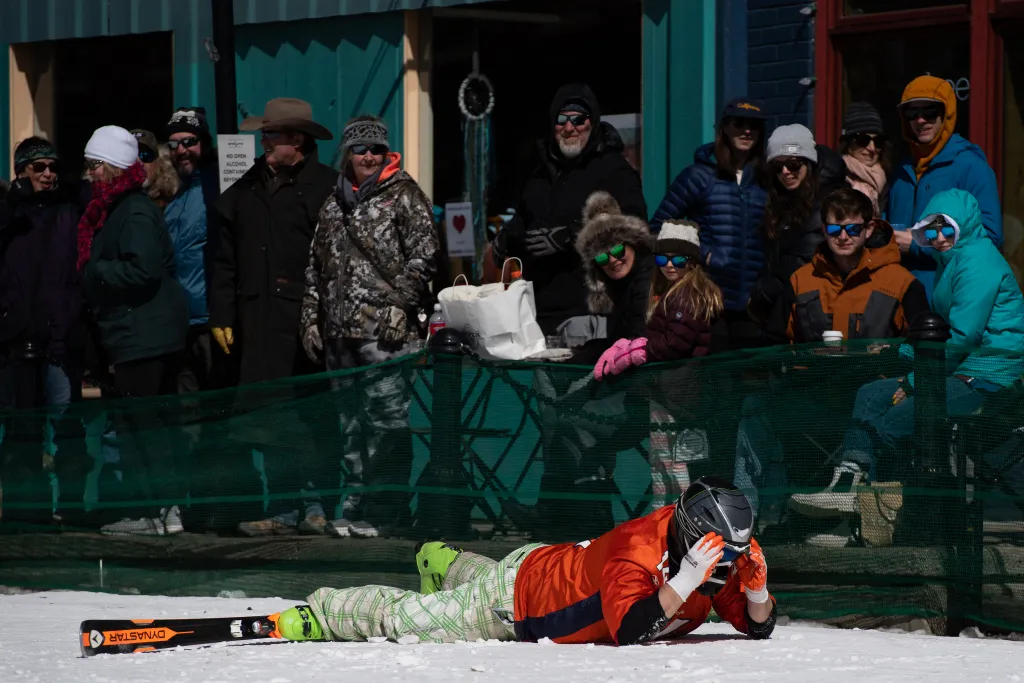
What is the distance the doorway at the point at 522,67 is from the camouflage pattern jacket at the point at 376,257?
2.37 metres

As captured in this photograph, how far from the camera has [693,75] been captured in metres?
11.7

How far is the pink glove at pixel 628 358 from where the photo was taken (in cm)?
859

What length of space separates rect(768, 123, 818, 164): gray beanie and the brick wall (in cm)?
192

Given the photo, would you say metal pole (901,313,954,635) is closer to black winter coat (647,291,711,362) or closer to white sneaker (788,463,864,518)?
white sneaker (788,463,864,518)

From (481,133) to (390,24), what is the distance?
1120 millimetres

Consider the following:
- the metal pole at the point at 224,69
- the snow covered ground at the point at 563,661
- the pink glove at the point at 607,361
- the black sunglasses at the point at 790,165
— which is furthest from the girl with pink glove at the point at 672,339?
the metal pole at the point at 224,69

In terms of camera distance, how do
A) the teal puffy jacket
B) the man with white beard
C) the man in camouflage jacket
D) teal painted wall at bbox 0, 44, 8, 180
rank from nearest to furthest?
the teal puffy jacket < the man with white beard < the man in camouflage jacket < teal painted wall at bbox 0, 44, 8, 180

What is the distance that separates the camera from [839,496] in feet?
26.3

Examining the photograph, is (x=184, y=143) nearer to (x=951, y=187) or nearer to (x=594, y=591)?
(x=951, y=187)

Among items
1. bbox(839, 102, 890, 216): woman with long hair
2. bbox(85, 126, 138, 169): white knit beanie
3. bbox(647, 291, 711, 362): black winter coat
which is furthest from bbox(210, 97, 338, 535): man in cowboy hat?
bbox(839, 102, 890, 216): woman with long hair

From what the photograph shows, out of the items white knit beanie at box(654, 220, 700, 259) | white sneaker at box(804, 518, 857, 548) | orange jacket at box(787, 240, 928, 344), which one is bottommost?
white sneaker at box(804, 518, 857, 548)

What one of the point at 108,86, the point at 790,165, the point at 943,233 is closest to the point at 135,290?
the point at 790,165

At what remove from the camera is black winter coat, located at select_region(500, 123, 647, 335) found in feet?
33.2

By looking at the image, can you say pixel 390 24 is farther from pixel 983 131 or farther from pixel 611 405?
pixel 611 405
